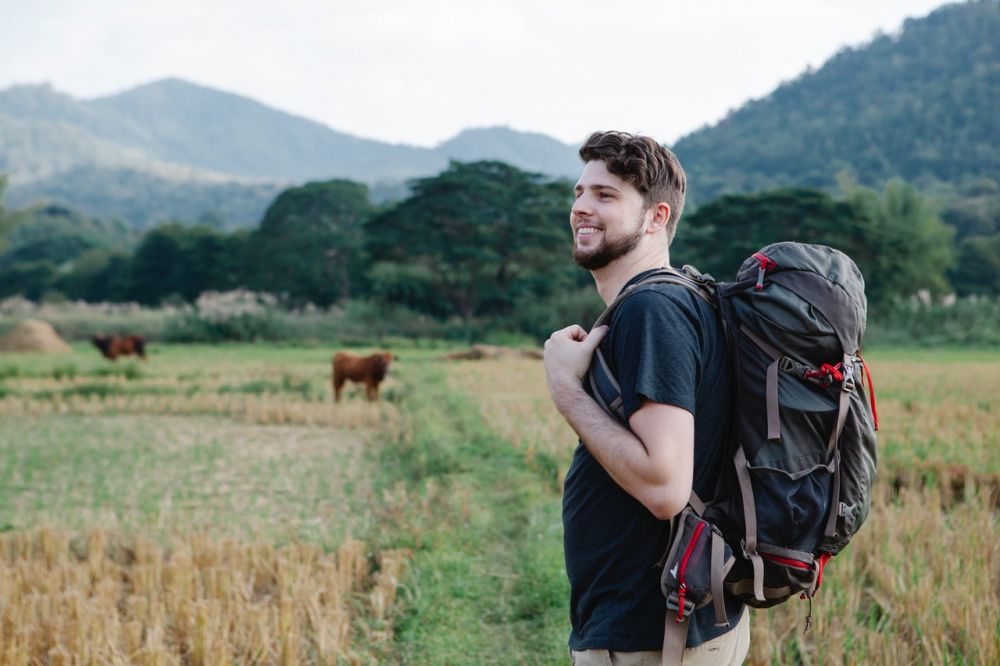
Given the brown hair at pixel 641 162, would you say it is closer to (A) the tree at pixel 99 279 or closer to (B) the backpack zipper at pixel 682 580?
(B) the backpack zipper at pixel 682 580

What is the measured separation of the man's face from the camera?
6.41 feet

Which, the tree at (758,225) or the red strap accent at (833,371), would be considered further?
the tree at (758,225)

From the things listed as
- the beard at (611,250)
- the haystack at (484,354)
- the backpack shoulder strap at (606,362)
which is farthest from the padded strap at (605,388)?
the haystack at (484,354)

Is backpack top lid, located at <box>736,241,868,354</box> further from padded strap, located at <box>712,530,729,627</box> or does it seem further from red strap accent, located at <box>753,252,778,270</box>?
padded strap, located at <box>712,530,729,627</box>

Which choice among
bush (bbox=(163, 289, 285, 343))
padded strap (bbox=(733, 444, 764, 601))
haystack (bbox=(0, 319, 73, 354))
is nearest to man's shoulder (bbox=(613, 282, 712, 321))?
padded strap (bbox=(733, 444, 764, 601))

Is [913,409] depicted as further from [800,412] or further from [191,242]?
[191,242]

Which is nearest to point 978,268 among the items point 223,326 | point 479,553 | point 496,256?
point 496,256

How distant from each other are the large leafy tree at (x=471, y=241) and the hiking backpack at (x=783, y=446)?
29.6 m

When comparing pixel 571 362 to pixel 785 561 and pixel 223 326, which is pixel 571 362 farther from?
pixel 223 326

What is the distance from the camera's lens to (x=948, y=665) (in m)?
3.12

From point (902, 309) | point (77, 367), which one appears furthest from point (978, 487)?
point (902, 309)

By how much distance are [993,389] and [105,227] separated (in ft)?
289

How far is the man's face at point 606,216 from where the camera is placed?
1955mm

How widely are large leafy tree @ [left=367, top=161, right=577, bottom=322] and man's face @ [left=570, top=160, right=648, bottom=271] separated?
2938 cm
